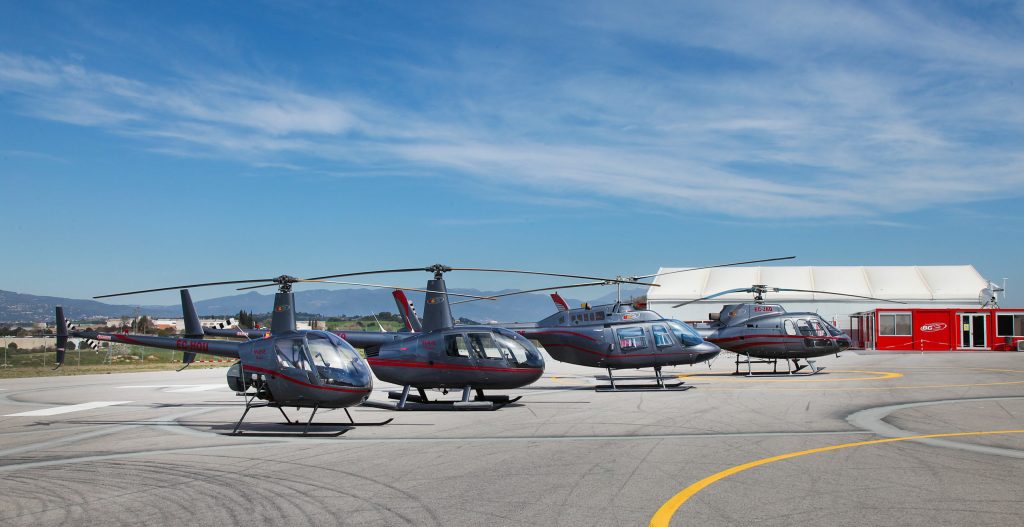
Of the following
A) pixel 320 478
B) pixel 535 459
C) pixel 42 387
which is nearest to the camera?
pixel 320 478

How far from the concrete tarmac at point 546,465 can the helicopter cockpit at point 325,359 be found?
42.3 inches

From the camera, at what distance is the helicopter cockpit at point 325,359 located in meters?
16.7

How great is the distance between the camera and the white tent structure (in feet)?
273

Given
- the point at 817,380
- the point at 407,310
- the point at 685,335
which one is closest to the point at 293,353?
the point at 407,310

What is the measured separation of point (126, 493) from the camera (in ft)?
34.0

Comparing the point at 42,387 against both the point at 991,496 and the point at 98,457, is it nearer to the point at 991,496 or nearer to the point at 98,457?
the point at 98,457

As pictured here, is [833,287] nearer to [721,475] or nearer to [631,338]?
[631,338]

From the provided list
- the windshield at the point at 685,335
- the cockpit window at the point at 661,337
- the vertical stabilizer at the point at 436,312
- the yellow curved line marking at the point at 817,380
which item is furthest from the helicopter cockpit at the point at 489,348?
the yellow curved line marking at the point at 817,380

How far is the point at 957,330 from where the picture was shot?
60906 mm

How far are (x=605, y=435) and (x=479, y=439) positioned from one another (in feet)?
7.47

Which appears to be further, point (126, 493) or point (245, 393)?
point (245, 393)

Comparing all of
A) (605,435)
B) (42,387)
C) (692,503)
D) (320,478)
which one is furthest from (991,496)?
(42,387)

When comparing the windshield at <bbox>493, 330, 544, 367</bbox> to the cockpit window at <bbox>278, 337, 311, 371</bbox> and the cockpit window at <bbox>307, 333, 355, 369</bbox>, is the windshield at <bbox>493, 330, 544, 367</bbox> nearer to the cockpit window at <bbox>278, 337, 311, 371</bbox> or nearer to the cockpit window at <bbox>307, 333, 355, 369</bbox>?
the cockpit window at <bbox>307, 333, 355, 369</bbox>

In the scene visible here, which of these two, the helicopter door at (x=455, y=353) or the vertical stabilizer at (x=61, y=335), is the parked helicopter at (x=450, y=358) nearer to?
the helicopter door at (x=455, y=353)
